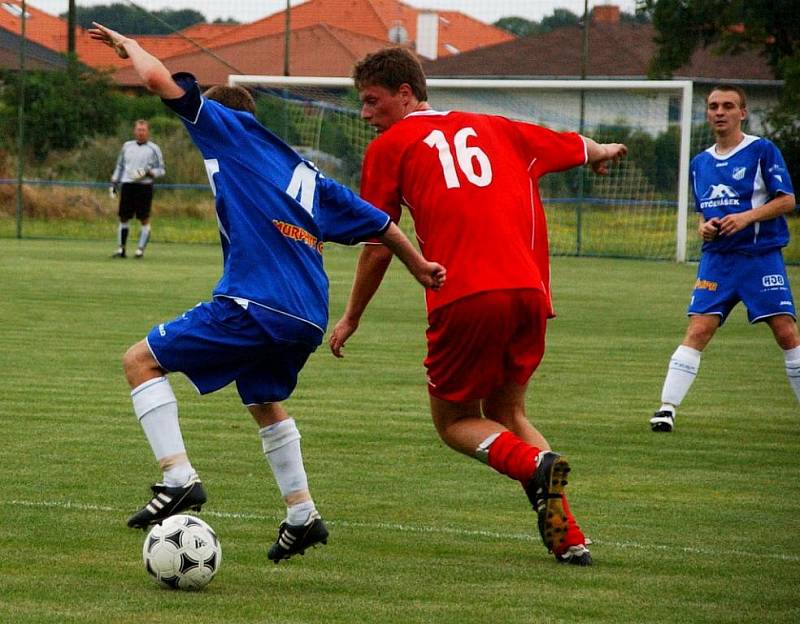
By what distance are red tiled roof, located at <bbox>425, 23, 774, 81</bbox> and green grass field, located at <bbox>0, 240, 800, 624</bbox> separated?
86.7ft

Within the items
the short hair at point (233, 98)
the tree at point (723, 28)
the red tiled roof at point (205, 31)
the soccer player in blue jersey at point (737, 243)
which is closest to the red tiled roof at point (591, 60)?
the tree at point (723, 28)

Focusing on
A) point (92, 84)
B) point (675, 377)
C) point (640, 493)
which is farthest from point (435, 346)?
point (92, 84)

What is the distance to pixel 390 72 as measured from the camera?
5.56 metres

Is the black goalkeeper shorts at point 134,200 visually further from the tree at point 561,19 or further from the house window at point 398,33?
the house window at point 398,33

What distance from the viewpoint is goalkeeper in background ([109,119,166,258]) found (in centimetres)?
2391

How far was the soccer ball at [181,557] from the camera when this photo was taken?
483 centimetres

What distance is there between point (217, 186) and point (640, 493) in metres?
2.63

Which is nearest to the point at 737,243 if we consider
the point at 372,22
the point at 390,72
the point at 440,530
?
the point at 440,530

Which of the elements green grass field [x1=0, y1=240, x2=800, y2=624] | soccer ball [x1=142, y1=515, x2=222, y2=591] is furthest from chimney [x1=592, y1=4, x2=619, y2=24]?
soccer ball [x1=142, y1=515, x2=222, y2=591]

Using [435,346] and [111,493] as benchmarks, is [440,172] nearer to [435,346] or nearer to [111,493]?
[435,346]

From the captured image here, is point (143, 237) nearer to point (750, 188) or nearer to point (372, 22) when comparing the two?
point (750, 188)

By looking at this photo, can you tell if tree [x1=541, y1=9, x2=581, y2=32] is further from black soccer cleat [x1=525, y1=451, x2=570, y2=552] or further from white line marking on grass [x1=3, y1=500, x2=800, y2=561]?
black soccer cleat [x1=525, y1=451, x2=570, y2=552]

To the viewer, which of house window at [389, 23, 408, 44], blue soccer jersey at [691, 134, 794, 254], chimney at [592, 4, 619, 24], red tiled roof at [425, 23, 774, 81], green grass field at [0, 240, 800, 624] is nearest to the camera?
green grass field at [0, 240, 800, 624]

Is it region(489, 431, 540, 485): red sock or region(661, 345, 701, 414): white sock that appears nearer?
region(489, 431, 540, 485): red sock
